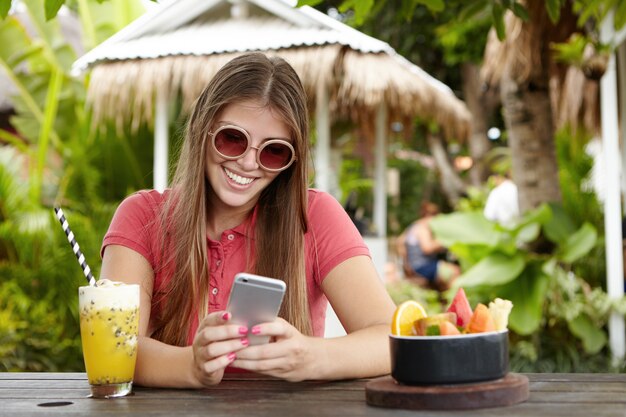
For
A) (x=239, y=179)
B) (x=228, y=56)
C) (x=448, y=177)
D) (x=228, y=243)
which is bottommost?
(x=228, y=243)

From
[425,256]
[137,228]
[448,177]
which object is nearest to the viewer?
[137,228]

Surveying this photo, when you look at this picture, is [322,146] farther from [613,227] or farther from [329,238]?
[329,238]

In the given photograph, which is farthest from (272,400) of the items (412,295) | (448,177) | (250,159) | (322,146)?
(448,177)

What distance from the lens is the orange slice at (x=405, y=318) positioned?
5.20 feet

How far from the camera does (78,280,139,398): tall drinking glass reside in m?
1.66

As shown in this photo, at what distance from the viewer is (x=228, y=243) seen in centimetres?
224

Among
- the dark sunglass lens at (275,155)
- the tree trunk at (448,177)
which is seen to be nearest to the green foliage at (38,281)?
the dark sunglass lens at (275,155)

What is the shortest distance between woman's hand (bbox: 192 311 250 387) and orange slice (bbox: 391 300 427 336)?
0.27 meters

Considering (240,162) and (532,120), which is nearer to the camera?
(240,162)

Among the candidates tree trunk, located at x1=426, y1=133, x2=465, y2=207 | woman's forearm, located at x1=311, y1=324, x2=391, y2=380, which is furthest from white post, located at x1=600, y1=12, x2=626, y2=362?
tree trunk, located at x1=426, y1=133, x2=465, y2=207

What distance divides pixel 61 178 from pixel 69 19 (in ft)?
25.9

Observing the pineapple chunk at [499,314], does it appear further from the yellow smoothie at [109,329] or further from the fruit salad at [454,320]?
the yellow smoothie at [109,329]

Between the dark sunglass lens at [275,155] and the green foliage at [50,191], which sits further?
the green foliage at [50,191]

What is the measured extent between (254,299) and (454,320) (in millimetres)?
369
